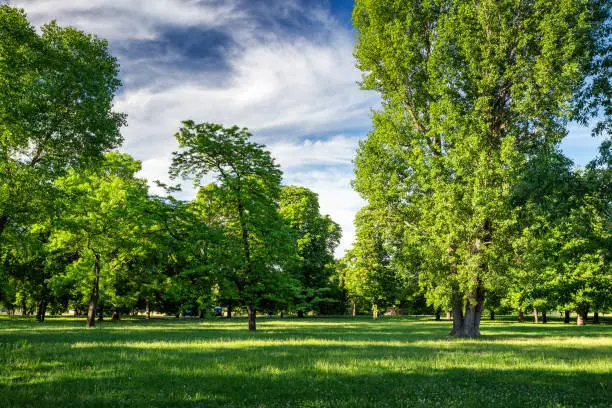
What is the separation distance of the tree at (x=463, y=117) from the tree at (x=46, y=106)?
17395 millimetres

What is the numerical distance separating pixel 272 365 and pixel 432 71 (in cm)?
2129

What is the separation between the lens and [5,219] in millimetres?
22969

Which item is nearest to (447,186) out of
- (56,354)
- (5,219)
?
(56,354)

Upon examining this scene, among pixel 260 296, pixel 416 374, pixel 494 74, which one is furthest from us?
pixel 260 296

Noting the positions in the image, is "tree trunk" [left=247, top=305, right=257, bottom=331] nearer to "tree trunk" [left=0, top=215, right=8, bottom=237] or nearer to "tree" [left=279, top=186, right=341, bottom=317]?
"tree trunk" [left=0, top=215, right=8, bottom=237]

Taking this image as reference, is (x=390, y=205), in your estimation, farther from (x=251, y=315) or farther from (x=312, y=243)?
(x=312, y=243)

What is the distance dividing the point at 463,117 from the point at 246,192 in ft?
46.8

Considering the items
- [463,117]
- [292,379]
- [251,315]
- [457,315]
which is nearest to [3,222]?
[251,315]

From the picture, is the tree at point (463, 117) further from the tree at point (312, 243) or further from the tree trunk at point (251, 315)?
the tree at point (312, 243)

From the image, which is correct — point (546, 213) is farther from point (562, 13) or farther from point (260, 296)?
point (260, 296)

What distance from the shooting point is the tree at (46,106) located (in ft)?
69.4

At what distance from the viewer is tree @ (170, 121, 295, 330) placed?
2683 cm

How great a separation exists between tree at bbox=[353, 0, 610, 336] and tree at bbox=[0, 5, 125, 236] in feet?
57.1

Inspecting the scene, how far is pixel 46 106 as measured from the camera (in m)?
22.6
